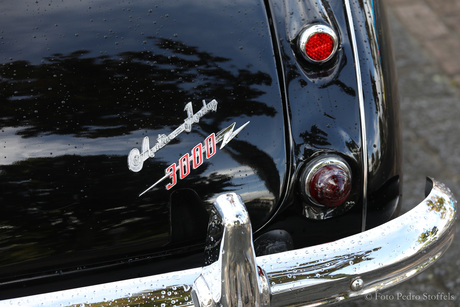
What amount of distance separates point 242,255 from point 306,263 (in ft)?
0.85

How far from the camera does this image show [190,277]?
158 cm

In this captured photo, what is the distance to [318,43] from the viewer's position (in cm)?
177

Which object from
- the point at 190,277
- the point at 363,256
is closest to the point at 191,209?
the point at 190,277

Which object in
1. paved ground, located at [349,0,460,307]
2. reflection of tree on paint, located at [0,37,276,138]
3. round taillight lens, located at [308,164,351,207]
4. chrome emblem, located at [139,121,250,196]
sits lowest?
paved ground, located at [349,0,460,307]

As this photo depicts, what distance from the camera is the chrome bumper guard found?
1481mm

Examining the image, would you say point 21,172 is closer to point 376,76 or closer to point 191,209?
point 191,209

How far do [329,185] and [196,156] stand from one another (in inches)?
16.1

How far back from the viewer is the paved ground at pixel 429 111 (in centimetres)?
283

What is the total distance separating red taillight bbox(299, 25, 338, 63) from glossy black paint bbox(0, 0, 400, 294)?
0.03 metres

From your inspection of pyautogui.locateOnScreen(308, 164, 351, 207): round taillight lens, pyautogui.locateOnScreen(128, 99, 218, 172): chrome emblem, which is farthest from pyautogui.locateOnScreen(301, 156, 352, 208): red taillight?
pyautogui.locateOnScreen(128, 99, 218, 172): chrome emblem

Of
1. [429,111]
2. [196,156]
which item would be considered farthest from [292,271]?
[429,111]

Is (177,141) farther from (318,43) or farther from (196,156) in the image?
(318,43)

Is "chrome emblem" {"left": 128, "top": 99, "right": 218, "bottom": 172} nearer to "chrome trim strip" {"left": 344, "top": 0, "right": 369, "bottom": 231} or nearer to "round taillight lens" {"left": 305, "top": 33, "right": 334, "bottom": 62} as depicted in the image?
"round taillight lens" {"left": 305, "top": 33, "right": 334, "bottom": 62}

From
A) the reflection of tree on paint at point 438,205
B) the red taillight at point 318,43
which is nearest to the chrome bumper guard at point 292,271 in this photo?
the reflection of tree on paint at point 438,205
